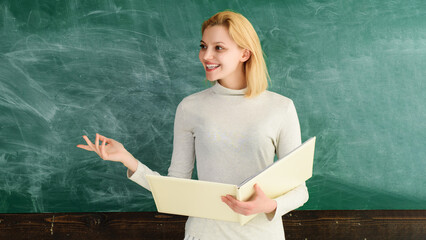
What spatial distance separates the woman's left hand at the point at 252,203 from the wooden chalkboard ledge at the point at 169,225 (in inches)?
35.9

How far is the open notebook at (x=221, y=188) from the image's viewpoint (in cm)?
101

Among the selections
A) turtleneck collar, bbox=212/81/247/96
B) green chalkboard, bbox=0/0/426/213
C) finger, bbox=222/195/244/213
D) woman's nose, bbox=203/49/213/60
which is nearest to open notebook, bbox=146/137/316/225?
finger, bbox=222/195/244/213

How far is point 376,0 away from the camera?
1.81 m

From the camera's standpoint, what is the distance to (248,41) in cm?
122

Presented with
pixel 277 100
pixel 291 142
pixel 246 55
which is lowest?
pixel 291 142

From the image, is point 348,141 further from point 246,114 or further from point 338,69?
point 246,114

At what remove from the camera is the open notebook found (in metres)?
1.01

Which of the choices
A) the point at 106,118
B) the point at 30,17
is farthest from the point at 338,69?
the point at 30,17

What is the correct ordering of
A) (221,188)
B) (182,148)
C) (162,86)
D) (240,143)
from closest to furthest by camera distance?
(221,188)
(240,143)
(182,148)
(162,86)

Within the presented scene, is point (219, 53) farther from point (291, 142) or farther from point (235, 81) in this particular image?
point (291, 142)

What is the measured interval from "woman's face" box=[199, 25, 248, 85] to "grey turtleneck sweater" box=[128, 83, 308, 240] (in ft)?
0.26

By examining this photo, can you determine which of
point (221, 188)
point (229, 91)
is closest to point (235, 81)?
point (229, 91)

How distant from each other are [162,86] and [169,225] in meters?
0.70

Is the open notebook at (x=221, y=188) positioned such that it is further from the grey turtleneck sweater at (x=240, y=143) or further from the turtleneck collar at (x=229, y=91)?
the turtleneck collar at (x=229, y=91)
